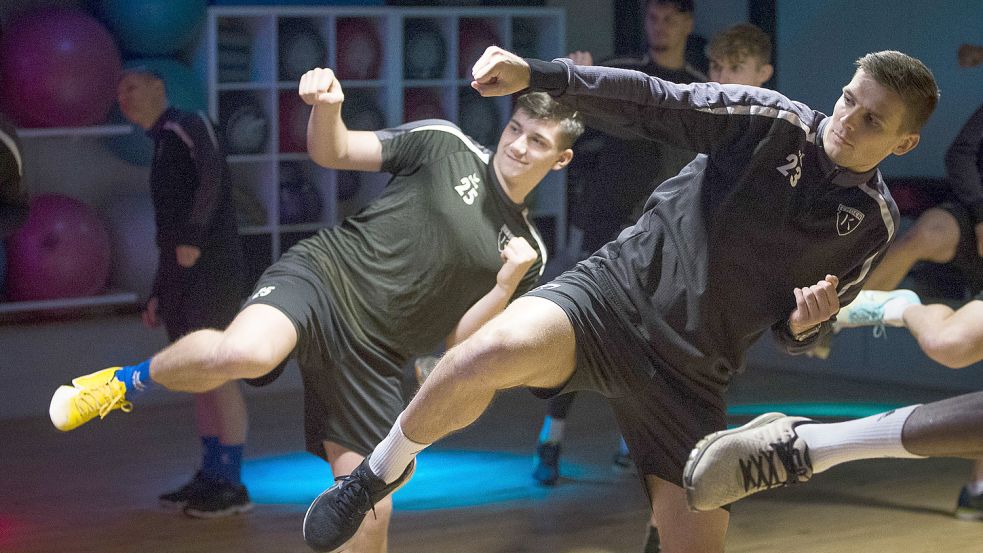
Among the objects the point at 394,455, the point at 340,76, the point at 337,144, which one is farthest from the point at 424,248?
the point at 340,76

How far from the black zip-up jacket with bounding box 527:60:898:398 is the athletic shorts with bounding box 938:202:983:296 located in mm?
1717

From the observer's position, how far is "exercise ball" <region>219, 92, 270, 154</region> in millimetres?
6406

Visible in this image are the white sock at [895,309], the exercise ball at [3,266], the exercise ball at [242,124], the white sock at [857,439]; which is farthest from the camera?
the exercise ball at [242,124]

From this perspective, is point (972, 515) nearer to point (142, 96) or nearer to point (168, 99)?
point (142, 96)

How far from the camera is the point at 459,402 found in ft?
9.38

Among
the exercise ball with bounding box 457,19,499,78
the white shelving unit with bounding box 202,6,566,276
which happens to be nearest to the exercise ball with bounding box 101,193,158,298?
the white shelving unit with bounding box 202,6,566,276

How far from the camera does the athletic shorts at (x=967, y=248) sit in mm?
4594

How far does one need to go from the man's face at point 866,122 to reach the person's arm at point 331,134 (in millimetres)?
1241

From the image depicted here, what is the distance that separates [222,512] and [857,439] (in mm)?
2520

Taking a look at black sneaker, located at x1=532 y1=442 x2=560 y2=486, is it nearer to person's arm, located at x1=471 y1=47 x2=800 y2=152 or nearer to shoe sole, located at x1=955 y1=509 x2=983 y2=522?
shoe sole, located at x1=955 y1=509 x2=983 y2=522

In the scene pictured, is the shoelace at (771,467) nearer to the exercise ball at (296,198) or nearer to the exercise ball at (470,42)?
the exercise ball at (296,198)

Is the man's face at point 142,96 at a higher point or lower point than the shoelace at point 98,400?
higher

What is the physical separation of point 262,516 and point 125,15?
2.77 metres

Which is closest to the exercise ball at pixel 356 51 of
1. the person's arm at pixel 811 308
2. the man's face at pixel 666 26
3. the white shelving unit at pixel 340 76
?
the white shelving unit at pixel 340 76
